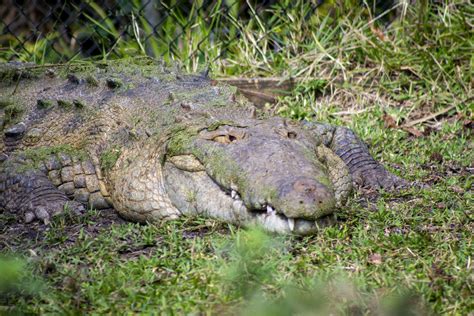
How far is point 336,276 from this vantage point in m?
3.15

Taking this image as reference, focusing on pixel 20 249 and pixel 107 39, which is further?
pixel 107 39

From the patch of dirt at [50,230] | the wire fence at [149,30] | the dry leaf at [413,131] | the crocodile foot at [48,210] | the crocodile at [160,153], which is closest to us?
the crocodile at [160,153]

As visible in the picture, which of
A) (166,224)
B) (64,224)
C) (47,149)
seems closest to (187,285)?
(166,224)

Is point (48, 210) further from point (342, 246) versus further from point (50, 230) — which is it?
point (342, 246)

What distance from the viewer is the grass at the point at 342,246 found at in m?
2.93

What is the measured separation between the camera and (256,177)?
11.8ft

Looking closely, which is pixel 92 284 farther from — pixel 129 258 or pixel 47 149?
A: pixel 47 149

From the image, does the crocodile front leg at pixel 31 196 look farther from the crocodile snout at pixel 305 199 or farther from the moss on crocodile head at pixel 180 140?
the crocodile snout at pixel 305 199

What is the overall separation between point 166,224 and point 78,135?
1158 millimetres

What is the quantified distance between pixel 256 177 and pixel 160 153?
0.83m

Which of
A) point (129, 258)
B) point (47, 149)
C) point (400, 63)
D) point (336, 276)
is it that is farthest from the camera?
point (400, 63)

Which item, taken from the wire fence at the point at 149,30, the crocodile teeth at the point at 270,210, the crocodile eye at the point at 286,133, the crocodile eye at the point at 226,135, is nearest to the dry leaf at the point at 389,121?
the wire fence at the point at 149,30

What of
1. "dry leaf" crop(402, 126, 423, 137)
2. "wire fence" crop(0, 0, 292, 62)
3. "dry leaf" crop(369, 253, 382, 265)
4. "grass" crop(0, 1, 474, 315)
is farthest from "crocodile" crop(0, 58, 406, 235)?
"wire fence" crop(0, 0, 292, 62)

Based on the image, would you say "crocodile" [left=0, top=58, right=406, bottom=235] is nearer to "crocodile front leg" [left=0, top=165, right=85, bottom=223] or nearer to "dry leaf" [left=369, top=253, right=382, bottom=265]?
"crocodile front leg" [left=0, top=165, right=85, bottom=223]
